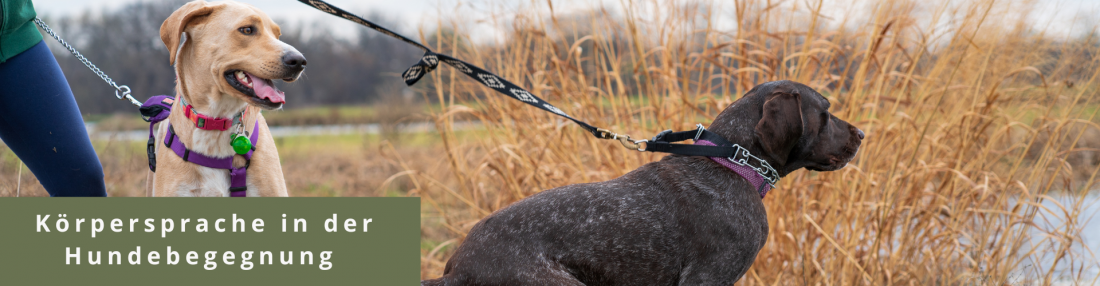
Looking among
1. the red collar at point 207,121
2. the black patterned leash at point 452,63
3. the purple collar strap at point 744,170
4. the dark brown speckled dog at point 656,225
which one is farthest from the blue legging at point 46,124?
the purple collar strap at point 744,170

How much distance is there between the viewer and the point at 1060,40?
12.1 feet

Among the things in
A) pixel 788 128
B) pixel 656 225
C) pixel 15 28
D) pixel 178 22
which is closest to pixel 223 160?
pixel 178 22

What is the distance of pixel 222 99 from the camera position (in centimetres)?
226

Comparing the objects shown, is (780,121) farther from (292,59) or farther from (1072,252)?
(1072,252)

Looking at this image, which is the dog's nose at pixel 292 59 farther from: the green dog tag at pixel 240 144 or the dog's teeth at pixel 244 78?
the green dog tag at pixel 240 144

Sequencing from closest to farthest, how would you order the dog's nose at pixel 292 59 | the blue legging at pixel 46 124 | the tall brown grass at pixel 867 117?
the dog's nose at pixel 292 59
the blue legging at pixel 46 124
the tall brown grass at pixel 867 117

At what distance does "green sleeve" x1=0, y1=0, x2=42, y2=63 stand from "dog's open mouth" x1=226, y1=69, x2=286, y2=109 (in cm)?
78

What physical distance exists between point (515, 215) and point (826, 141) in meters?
0.90

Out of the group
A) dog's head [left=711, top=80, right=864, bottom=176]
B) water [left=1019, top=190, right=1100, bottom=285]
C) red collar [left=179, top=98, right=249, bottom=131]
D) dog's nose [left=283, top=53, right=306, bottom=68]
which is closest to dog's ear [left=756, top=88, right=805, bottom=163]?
dog's head [left=711, top=80, right=864, bottom=176]

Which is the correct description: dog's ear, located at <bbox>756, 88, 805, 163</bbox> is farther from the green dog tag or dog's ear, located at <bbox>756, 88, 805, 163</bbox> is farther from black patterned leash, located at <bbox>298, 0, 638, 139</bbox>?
the green dog tag

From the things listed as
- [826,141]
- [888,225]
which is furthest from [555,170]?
[826,141]

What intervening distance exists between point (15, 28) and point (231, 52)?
0.80 meters

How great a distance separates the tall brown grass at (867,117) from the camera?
3.22 meters

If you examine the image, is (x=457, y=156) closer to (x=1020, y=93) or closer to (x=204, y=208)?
(x=204, y=208)
